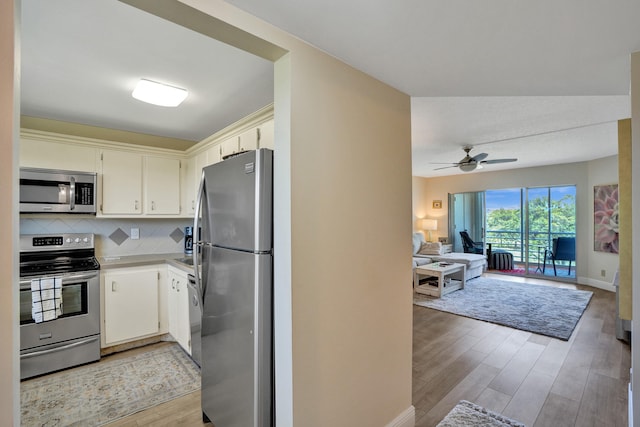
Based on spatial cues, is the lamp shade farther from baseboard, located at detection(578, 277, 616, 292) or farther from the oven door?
the oven door

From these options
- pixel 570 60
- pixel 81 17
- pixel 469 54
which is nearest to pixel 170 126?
pixel 81 17

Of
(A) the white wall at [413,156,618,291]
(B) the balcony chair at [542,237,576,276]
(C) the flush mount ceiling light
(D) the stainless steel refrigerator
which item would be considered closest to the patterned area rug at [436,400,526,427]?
(D) the stainless steel refrigerator

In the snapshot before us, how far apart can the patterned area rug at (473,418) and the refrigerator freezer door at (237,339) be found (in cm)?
134

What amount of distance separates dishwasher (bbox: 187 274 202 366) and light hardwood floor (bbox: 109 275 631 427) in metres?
0.38

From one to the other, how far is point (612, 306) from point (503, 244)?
3181 mm

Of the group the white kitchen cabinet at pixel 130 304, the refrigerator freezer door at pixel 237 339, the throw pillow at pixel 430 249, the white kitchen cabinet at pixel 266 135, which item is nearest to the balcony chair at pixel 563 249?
the throw pillow at pixel 430 249

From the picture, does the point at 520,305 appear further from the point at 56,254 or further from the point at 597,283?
the point at 56,254

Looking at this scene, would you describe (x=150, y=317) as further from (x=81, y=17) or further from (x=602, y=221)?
(x=602, y=221)

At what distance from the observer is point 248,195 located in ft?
5.17

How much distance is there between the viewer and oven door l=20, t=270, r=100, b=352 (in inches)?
102

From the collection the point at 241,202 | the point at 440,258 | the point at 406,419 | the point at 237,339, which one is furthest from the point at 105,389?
the point at 440,258

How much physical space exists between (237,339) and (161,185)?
8.61 feet

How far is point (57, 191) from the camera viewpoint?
2951mm

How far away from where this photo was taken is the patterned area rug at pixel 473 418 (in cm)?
201
